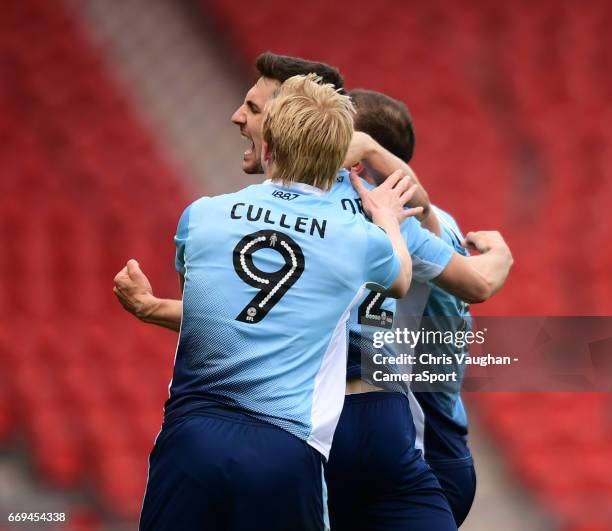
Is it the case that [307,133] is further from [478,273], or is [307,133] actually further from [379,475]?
[379,475]

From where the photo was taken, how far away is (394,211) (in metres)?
2.66

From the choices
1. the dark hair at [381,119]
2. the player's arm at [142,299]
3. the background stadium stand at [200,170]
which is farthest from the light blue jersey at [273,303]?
the background stadium stand at [200,170]

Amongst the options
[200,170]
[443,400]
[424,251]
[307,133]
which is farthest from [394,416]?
[200,170]

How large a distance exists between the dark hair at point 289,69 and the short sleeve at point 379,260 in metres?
0.78

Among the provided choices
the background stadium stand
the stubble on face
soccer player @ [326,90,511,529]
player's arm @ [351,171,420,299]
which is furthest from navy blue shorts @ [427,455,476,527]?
the background stadium stand

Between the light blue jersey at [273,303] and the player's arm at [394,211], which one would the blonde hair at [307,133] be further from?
the player's arm at [394,211]

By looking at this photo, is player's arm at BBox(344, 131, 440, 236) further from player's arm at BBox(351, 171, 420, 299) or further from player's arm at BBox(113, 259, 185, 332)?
player's arm at BBox(113, 259, 185, 332)

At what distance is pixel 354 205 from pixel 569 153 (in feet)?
15.2

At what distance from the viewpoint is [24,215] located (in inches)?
255

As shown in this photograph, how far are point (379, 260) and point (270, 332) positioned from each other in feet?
1.03

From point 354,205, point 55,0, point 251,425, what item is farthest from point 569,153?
point 251,425

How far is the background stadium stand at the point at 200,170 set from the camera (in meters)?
6.25

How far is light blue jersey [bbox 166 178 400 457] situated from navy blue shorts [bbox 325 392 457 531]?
0.29 meters

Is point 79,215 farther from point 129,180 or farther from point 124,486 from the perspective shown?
point 124,486
